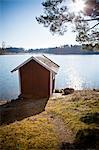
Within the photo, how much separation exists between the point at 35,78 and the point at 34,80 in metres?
0.25

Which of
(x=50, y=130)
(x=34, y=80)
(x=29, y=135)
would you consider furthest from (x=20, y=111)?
(x=34, y=80)

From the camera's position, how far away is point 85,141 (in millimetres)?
12070

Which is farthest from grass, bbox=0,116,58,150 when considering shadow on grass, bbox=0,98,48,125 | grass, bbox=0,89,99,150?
shadow on grass, bbox=0,98,48,125

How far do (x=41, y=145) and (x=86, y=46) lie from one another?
33.2 feet

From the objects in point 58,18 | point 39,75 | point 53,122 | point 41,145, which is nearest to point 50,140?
point 41,145

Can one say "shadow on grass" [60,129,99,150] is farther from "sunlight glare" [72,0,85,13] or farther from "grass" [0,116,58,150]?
"sunlight glare" [72,0,85,13]

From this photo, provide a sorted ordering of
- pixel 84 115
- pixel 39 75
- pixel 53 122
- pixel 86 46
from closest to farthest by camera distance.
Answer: pixel 53 122
pixel 84 115
pixel 86 46
pixel 39 75

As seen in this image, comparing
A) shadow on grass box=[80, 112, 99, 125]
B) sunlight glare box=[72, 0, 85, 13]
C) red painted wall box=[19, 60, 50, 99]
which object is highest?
sunlight glare box=[72, 0, 85, 13]

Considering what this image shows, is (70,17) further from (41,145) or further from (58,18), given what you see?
(41,145)

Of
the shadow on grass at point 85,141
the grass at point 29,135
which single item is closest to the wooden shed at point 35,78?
the grass at point 29,135

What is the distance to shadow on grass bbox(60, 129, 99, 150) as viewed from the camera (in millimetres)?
11440

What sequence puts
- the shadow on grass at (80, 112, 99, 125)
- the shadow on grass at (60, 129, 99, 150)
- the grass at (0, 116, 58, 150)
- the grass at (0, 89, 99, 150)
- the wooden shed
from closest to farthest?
the shadow on grass at (60, 129, 99, 150) < the grass at (0, 116, 58, 150) < the grass at (0, 89, 99, 150) < the shadow on grass at (80, 112, 99, 125) < the wooden shed

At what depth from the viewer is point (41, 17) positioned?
682 inches

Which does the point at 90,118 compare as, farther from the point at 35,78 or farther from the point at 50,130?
the point at 35,78
